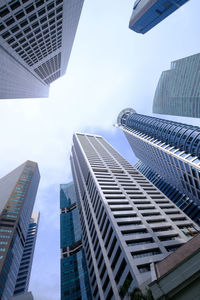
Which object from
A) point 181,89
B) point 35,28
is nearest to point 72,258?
point 35,28

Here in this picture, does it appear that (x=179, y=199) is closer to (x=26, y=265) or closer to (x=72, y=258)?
(x=72, y=258)

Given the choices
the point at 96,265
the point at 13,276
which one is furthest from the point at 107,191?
the point at 13,276

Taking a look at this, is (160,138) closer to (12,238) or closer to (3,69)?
(3,69)

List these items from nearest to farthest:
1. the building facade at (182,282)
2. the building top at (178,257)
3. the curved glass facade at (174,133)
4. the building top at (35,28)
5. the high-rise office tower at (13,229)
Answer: the building facade at (182,282)
the building top at (178,257)
the building top at (35,28)
the curved glass facade at (174,133)
the high-rise office tower at (13,229)

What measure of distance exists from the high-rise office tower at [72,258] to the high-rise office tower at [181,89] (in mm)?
95283

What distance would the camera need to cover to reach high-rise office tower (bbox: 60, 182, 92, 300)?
58.2 metres

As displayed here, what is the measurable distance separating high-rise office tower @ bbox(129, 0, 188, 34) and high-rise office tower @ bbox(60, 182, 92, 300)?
379 feet

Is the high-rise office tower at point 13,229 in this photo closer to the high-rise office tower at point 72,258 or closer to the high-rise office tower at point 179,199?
the high-rise office tower at point 72,258

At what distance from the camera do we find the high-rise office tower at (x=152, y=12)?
225ft

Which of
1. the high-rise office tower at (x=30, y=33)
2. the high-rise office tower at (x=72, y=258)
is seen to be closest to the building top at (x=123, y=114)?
the high-rise office tower at (x=72, y=258)

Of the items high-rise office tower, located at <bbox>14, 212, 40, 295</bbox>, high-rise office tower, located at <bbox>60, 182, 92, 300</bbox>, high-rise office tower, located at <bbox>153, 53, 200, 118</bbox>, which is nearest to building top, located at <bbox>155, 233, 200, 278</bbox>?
high-rise office tower, located at <bbox>60, 182, 92, 300</bbox>

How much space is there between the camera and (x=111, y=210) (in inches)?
1754

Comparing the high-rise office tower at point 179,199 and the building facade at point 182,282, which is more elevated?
the high-rise office tower at point 179,199

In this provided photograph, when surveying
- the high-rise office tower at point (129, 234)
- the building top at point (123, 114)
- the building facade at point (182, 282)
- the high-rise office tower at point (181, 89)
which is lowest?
the building facade at point (182, 282)
